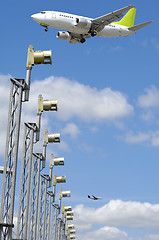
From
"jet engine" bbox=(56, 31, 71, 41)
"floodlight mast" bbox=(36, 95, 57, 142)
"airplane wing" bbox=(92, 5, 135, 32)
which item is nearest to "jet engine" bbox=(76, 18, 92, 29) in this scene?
"airplane wing" bbox=(92, 5, 135, 32)

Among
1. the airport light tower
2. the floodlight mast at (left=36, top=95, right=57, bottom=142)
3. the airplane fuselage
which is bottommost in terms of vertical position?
the airport light tower

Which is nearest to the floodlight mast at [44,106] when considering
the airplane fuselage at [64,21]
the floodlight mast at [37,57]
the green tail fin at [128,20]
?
the floodlight mast at [37,57]

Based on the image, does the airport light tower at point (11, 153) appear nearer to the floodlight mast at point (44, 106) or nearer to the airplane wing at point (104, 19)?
the floodlight mast at point (44, 106)

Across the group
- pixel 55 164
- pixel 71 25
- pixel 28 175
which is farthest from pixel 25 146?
pixel 71 25

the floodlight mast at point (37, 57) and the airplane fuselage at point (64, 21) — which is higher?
the airplane fuselage at point (64, 21)

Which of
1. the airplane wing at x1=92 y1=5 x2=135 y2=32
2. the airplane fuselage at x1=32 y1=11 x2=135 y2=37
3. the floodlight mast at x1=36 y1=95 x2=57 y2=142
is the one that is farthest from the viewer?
the airplane wing at x1=92 y1=5 x2=135 y2=32

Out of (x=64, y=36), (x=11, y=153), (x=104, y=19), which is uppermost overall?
(x=104, y=19)

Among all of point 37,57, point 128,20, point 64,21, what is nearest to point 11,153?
point 37,57

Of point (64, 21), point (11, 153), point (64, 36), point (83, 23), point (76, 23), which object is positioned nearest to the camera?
point (11, 153)

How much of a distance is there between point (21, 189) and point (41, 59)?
31.2 feet

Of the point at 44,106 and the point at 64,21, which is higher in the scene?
the point at 64,21

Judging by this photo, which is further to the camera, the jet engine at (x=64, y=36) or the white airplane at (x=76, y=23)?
the jet engine at (x=64, y=36)

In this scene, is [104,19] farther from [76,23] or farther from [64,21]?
[64,21]

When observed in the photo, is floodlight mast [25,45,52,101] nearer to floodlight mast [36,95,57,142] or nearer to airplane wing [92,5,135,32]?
floodlight mast [36,95,57,142]
